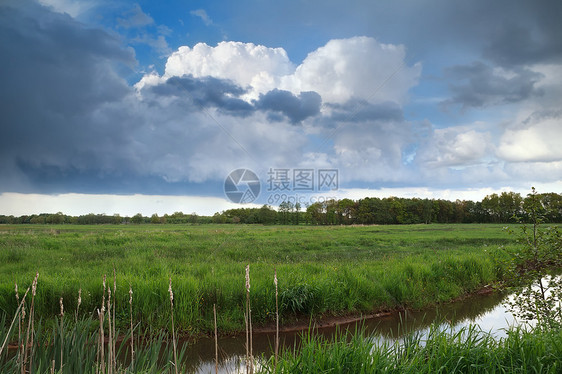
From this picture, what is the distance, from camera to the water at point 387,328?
7.12m

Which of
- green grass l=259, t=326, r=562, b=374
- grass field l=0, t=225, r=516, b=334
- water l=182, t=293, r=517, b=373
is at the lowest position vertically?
water l=182, t=293, r=517, b=373

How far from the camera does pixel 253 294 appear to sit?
9383mm

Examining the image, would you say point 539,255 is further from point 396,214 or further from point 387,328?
point 396,214

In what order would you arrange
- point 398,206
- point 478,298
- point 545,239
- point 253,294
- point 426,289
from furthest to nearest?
1. point 398,206
2. point 478,298
3. point 426,289
4. point 253,294
5. point 545,239

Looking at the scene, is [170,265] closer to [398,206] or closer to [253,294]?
[253,294]

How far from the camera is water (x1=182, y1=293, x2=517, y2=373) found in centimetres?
712

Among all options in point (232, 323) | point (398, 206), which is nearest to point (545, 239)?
point (232, 323)

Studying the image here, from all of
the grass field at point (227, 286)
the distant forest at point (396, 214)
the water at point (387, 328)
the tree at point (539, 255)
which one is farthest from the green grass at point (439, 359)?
the distant forest at point (396, 214)

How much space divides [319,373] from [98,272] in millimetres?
9468

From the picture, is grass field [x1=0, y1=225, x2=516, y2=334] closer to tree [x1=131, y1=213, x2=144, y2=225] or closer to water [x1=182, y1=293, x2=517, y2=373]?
water [x1=182, y1=293, x2=517, y2=373]

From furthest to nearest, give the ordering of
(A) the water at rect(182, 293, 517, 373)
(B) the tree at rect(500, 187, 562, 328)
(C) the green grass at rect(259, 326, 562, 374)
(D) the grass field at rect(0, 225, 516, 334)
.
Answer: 1. (D) the grass field at rect(0, 225, 516, 334)
2. (B) the tree at rect(500, 187, 562, 328)
3. (A) the water at rect(182, 293, 517, 373)
4. (C) the green grass at rect(259, 326, 562, 374)

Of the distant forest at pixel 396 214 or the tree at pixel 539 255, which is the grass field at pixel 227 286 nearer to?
the tree at pixel 539 255

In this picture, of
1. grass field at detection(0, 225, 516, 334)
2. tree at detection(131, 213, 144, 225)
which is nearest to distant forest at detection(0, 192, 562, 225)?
tree at detection(131, 213, 144, 225)

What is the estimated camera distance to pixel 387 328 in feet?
31.4
